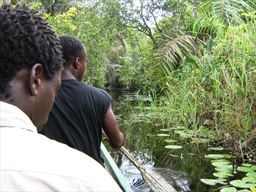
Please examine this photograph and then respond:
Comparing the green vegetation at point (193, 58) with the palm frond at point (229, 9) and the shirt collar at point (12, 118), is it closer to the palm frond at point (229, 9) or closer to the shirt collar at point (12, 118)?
the palm frond at point (229, 9)

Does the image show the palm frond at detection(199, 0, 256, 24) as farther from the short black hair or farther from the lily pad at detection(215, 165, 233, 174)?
the short black hair

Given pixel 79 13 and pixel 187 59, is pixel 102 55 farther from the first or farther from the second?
pixel 187 59

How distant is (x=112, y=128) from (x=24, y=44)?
4.65 ft

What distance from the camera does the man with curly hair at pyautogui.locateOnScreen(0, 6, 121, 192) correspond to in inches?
25.5

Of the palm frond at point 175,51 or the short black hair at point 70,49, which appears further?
the palm frond at point 175,51

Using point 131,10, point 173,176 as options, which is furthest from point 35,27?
point 131,10

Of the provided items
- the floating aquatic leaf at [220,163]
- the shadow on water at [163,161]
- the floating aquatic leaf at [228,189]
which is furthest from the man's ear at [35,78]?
the floating aquatic leaf at [220,163]

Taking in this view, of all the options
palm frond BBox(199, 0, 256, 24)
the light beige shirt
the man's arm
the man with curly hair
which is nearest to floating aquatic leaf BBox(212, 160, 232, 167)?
palm frond BBox(199, 0, 256, 24)

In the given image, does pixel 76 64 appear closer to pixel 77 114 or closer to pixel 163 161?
pixel 77 114

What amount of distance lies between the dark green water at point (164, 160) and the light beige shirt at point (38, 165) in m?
→ 3.66

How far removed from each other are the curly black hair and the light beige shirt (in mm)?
174

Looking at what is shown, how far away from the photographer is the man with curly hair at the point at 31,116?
2.12 feet

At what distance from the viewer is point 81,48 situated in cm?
230

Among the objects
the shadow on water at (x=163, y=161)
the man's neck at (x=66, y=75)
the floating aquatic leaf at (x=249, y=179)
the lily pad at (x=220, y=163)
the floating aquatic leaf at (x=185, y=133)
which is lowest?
the shadow on water at (x=163, y=161)
